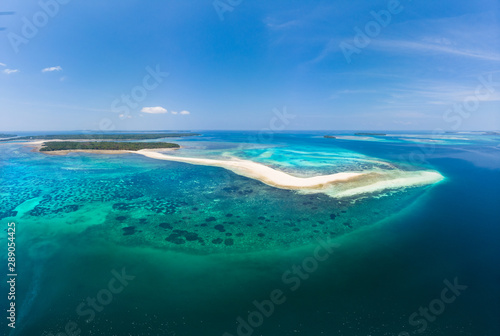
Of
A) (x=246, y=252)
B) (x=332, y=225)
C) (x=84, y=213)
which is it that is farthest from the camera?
(x=84, y=213)

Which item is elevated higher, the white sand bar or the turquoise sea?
the white sand bar

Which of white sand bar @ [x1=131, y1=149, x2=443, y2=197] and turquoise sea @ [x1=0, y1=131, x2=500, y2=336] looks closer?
turquoise sea @ [x1=0, y1=131, x2=500, y2=336]

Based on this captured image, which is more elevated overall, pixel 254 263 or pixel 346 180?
pixel 346 180

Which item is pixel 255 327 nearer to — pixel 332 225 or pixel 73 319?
pixel 73 319

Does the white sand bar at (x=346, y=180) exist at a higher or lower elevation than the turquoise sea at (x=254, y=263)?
higher

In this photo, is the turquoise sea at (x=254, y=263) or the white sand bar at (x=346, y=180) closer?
the turquoise sea at (x=254, y=263)

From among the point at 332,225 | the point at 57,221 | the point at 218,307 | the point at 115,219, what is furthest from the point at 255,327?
the point at 57,221

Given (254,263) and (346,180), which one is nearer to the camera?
(254,263)

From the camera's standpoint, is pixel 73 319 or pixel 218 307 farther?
pixel 218 307
